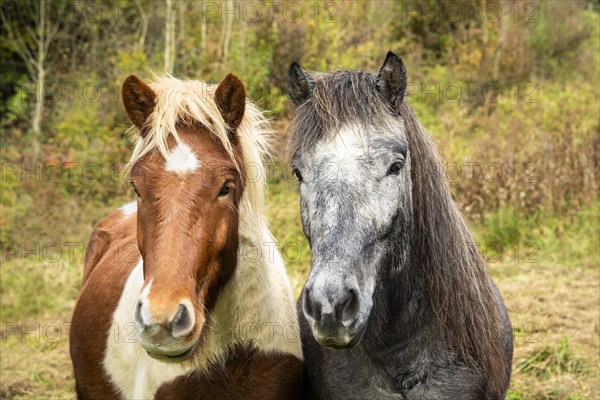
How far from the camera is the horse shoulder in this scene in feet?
15.2

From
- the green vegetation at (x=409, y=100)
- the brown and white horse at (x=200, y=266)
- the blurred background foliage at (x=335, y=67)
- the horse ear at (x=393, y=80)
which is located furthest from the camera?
the blurred background foliage at (x=335, y=67)

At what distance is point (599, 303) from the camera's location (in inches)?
258

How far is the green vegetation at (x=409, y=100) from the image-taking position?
659cm

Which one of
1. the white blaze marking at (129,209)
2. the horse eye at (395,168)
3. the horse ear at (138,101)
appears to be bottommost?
the white blaze marking at (129,209)

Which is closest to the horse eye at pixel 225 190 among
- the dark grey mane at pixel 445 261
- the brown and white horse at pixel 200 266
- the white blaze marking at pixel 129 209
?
the brown and white horse at pixel 200 266

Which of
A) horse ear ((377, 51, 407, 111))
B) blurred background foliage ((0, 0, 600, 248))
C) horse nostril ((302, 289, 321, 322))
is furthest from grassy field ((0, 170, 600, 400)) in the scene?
horse nostril ((302, 289, 321, 322))

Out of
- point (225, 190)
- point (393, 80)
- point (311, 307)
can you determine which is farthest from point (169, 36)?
point (311, 307)

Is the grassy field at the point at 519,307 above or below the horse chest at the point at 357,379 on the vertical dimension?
below

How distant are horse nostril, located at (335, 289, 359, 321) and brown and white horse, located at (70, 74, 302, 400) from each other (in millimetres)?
607

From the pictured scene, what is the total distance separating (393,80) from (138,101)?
3.82ft

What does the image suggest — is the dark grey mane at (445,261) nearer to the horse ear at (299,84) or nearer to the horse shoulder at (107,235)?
the horse ear at (299,84)

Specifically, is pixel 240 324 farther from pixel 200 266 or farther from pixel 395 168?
pixel 395 168

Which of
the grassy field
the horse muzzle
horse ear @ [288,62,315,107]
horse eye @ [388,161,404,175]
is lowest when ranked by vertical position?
the grassy field

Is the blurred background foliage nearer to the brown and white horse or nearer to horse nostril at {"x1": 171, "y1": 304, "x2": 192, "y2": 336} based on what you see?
the brown and white horse
